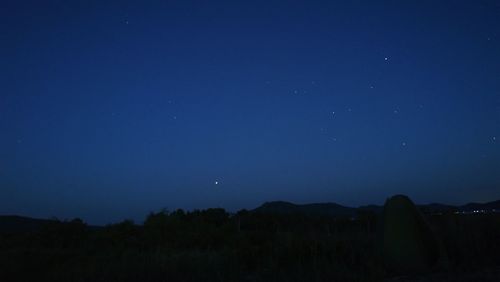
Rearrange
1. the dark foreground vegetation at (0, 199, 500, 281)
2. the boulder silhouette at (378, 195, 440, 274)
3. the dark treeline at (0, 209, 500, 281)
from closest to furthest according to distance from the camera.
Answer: the dark foreground vegetation at (0, 199, 500, 281) → the dark treeline at (0, 209, 500, 281) → the boulder silhouette at (378, 195, 440, 274)

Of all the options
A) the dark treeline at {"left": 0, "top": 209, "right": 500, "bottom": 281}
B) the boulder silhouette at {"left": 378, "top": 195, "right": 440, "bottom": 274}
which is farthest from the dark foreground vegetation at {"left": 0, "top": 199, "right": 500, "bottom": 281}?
the boulder silhouette at {"left": 378, "top": 195, "right": 440, "bottom": 274}

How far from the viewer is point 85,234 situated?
2708cm

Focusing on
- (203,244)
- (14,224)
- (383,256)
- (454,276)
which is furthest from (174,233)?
(14,224)

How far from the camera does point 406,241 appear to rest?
8.22 metres

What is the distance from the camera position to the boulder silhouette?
8117 millimetres

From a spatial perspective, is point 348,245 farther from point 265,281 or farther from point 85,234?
point 85,234

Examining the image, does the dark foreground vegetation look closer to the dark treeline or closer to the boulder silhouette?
the dark treeline

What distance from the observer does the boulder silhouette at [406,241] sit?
8117mm

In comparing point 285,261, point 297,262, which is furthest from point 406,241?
point 285,261

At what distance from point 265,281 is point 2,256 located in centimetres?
1309

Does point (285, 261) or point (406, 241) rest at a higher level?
point (406, 241)

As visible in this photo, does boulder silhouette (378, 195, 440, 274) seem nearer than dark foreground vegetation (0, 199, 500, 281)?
No

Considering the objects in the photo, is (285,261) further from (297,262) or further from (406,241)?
(406,241)

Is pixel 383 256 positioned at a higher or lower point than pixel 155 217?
lower
